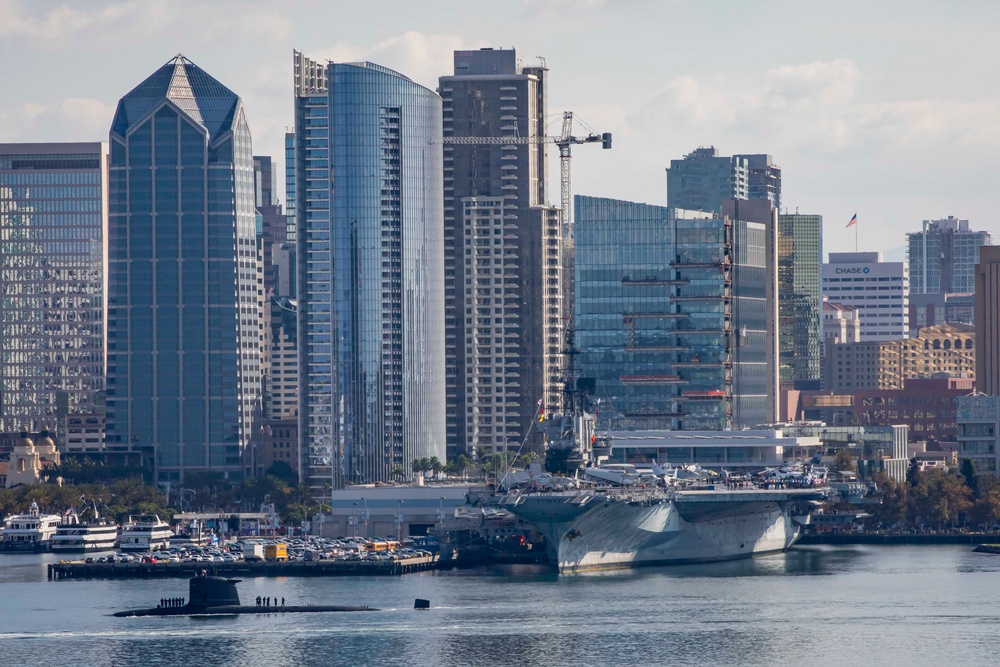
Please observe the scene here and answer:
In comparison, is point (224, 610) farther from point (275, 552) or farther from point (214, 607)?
point (275, 552)

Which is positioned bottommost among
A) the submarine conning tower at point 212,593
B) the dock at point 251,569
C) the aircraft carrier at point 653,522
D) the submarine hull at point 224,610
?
the dock at point 251,569

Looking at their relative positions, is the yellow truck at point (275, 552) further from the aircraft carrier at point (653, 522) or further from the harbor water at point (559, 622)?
the aircraft carrier at point (653, 522)

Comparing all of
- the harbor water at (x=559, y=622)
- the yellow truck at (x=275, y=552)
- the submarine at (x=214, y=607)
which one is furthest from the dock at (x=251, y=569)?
the submarine at (x=214, y=607)

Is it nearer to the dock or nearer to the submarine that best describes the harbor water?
the submarine

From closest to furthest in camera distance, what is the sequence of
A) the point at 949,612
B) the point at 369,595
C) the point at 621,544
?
the point at 949,612 < the point at 369,595 < the point at 621,544

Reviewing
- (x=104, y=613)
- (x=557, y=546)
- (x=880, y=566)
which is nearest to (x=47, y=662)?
(x=104, y=613)

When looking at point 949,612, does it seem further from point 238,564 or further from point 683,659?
point 238,564
